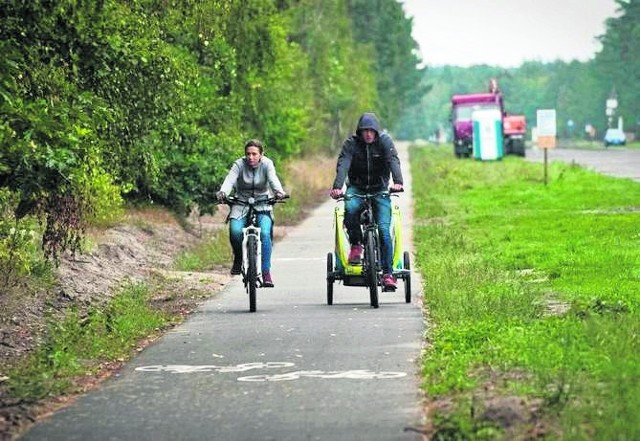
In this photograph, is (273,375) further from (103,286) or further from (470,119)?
(470,119)

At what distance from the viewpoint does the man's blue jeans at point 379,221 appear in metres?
17.7

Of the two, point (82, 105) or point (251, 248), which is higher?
point (82, 105)

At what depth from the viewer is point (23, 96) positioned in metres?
14.6

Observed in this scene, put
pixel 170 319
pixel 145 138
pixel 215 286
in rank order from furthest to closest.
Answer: pixel 215 286 → pixel 145 138 → pixel 170 319

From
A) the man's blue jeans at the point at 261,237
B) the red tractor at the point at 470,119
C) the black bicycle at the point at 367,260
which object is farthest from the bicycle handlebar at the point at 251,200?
the red tractor at the point at 470,119

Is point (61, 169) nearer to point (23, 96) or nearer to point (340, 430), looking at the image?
point (23, 96)

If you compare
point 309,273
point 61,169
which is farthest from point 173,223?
point 61,169

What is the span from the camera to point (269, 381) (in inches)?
459

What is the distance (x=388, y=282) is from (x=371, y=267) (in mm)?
364

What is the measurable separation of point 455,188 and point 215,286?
102 feet

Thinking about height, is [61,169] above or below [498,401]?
above

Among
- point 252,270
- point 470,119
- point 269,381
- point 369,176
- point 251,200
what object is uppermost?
point 470,119

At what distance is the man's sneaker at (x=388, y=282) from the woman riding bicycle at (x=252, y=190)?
122 cm

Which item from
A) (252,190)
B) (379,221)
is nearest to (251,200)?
(252,190)
